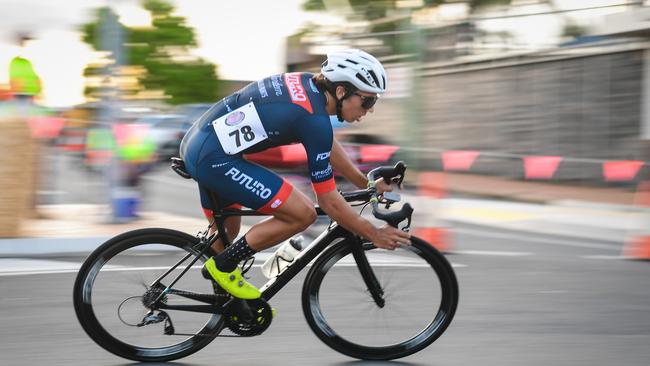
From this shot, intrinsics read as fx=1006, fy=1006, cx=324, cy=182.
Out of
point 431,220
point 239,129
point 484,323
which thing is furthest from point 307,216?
point 431,220

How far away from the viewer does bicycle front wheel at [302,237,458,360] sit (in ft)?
18.3

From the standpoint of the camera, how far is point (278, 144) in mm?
5273

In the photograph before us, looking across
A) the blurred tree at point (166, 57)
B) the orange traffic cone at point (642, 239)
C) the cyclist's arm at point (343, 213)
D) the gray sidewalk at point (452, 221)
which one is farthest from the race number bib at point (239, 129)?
the blurred tree at point (166, 57)

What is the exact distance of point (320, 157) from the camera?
5.12 meters

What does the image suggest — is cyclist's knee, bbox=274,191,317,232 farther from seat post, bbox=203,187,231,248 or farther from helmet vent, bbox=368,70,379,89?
helmet vent, bbox=368,70,379,89

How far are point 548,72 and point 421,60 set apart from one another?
1295 centimetres

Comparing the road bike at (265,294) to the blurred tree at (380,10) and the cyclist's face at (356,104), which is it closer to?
the cyclist's face at (356,104)

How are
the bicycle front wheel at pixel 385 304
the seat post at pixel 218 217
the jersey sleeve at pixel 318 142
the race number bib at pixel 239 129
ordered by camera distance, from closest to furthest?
the jersey sleeve at pixel 318 142 < the race number bib at pixel 239 129 < the seat post at pixel 218 217 < the bicycle front wheel at pixel 385 304

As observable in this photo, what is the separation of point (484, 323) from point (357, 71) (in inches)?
95.7

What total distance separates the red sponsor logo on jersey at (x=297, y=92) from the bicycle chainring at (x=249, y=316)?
109 cm

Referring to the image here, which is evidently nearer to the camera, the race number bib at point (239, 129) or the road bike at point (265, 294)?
the race number bib at point (239, 129)

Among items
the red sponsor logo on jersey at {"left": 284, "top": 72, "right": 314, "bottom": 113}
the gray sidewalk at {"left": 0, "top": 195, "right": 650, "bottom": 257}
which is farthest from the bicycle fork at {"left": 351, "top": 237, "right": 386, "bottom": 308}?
the gray sidewalk at {"left": 0, "top": 195, "right": 650, "bottom": 257}

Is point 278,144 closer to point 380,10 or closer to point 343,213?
point 343,213

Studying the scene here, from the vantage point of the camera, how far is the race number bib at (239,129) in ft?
17.1
